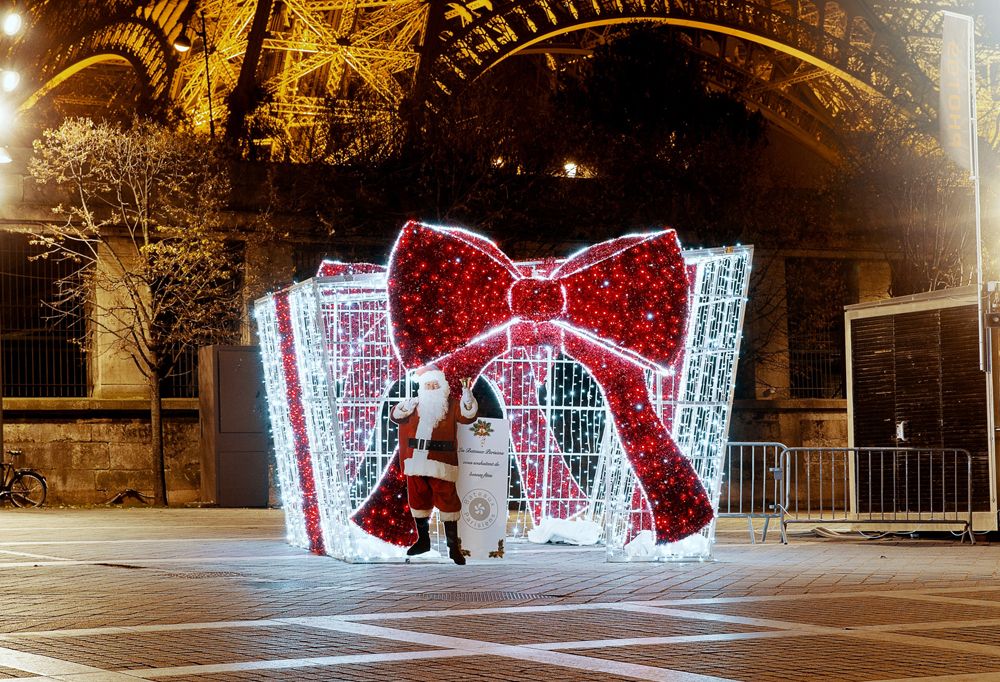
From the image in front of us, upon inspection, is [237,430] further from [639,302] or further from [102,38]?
→ [102,38]

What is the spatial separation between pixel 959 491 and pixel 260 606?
9929mm

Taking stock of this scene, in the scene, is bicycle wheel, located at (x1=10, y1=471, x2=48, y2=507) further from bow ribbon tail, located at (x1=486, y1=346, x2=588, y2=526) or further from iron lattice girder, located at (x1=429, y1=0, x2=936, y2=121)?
iron lattice girder, located at (x1=429, y1=0, x2=936, y2=121)

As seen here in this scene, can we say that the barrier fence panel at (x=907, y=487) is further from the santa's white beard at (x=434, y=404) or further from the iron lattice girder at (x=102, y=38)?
the iron lattice girder at (x=102, y=38)

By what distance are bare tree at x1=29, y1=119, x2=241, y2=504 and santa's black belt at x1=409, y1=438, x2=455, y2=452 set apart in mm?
13351

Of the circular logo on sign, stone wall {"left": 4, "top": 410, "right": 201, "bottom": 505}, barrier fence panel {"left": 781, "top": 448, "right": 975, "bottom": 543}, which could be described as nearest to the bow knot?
the circular logo on sign

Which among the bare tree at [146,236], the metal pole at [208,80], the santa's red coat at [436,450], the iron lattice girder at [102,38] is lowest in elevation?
the santa's red coat at [436,450]

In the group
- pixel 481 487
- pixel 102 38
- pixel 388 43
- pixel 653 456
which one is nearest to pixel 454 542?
pixel 481 487

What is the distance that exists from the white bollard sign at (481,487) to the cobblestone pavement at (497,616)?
259mm

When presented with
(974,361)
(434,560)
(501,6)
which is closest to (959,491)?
(974,361)

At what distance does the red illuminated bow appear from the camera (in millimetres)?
12164

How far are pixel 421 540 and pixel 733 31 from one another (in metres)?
35.3

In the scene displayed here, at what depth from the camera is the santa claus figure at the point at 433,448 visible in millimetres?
11852

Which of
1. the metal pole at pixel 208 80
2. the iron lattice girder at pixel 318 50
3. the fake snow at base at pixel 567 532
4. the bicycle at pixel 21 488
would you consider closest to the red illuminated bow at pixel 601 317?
the fake snow at base at pixel 567 532

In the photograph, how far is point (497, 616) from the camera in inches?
354
